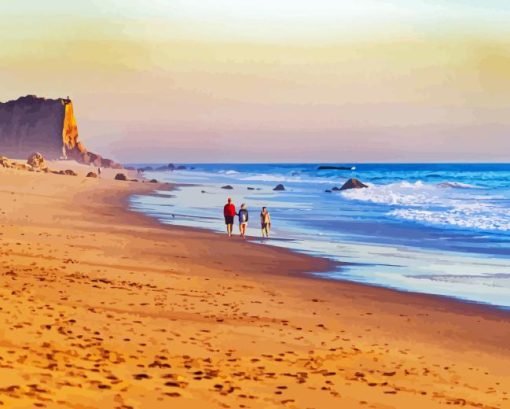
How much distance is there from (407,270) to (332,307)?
20.9 ft

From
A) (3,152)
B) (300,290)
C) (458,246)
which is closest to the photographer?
(300,290)

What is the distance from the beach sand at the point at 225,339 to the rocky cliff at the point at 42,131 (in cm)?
14364

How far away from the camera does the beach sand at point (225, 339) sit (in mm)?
8469

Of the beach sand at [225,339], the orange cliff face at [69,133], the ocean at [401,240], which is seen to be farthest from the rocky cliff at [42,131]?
the beach sand at [225,339]

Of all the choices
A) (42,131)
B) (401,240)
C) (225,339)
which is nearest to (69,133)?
(42,131)

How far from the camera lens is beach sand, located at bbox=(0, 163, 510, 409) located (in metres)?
8.47

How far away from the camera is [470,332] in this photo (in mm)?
13266

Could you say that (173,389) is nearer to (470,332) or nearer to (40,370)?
(40,370)

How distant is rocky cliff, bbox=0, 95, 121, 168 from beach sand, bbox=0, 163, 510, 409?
143642 millimetres

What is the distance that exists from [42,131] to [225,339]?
6500 inches

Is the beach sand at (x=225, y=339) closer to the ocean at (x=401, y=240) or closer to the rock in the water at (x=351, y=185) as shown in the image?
the ocean at (x=401, y=240)

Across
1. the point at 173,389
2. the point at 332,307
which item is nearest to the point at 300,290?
the point at 332,307

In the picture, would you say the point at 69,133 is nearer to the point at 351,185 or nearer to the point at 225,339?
the point at 351,185

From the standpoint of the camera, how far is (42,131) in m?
169
